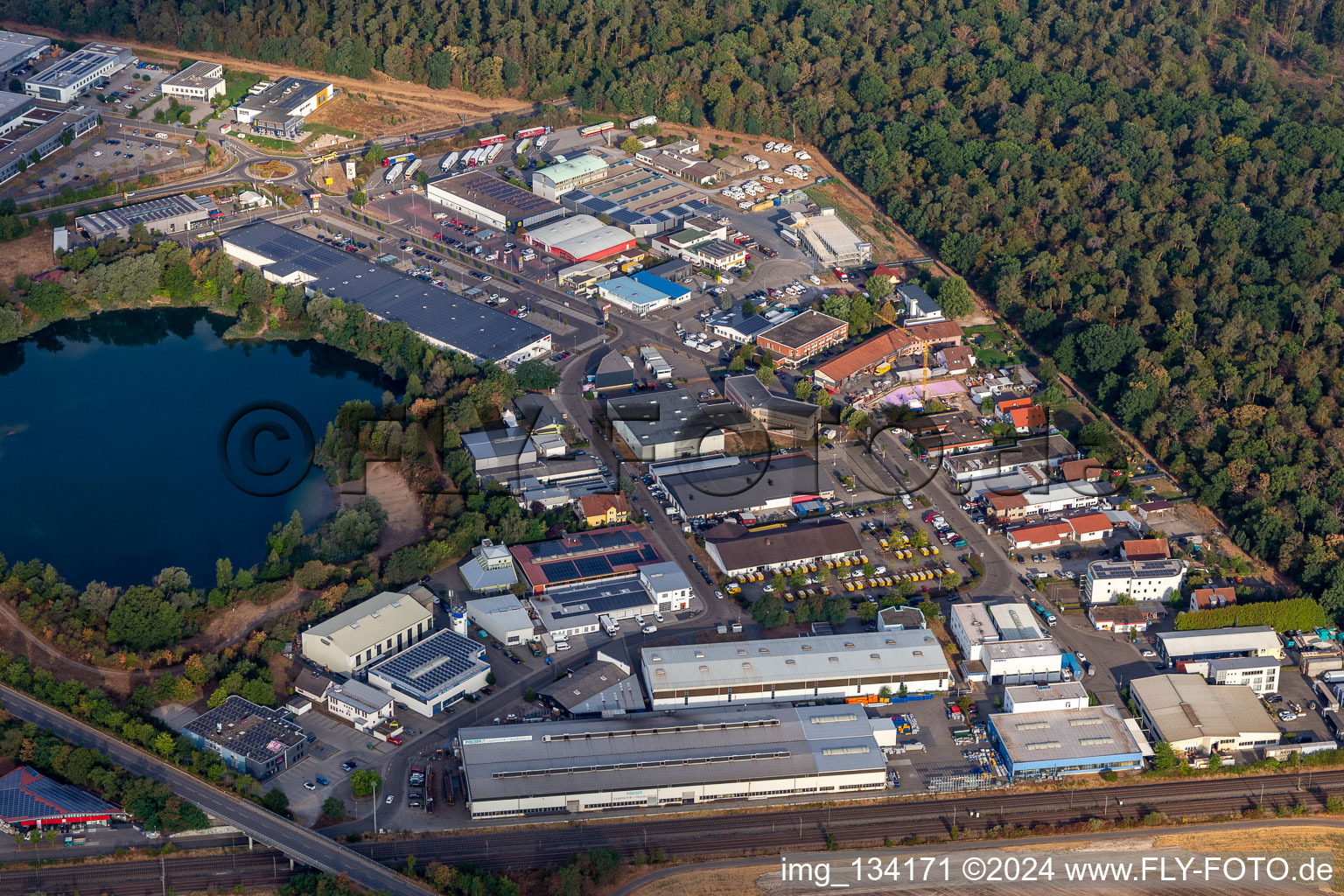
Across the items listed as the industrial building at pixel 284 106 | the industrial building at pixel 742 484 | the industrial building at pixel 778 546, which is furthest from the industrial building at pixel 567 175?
the industrial building at pixel 778 546

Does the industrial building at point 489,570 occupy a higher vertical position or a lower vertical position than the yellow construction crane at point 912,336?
lower

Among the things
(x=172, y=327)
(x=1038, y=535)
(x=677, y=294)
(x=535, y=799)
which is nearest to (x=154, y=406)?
(x=172, y=327)

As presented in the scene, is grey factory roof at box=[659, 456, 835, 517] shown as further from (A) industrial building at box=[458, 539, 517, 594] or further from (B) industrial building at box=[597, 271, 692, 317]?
(B) industrial building at box=[597, 271, 692, 317]

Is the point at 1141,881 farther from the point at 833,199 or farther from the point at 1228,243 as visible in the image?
the point at 833,199

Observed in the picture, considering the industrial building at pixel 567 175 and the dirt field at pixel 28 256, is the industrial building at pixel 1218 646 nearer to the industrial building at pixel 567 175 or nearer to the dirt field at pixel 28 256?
the industrial building at pixel 567 175

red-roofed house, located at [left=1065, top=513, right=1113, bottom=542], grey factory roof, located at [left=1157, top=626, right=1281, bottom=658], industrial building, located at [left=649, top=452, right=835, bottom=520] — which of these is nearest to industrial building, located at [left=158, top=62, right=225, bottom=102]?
industrial building, located at [left=649, top=452, right=835, bottom=520]

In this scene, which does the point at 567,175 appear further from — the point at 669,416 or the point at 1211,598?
the point at 1211,598
